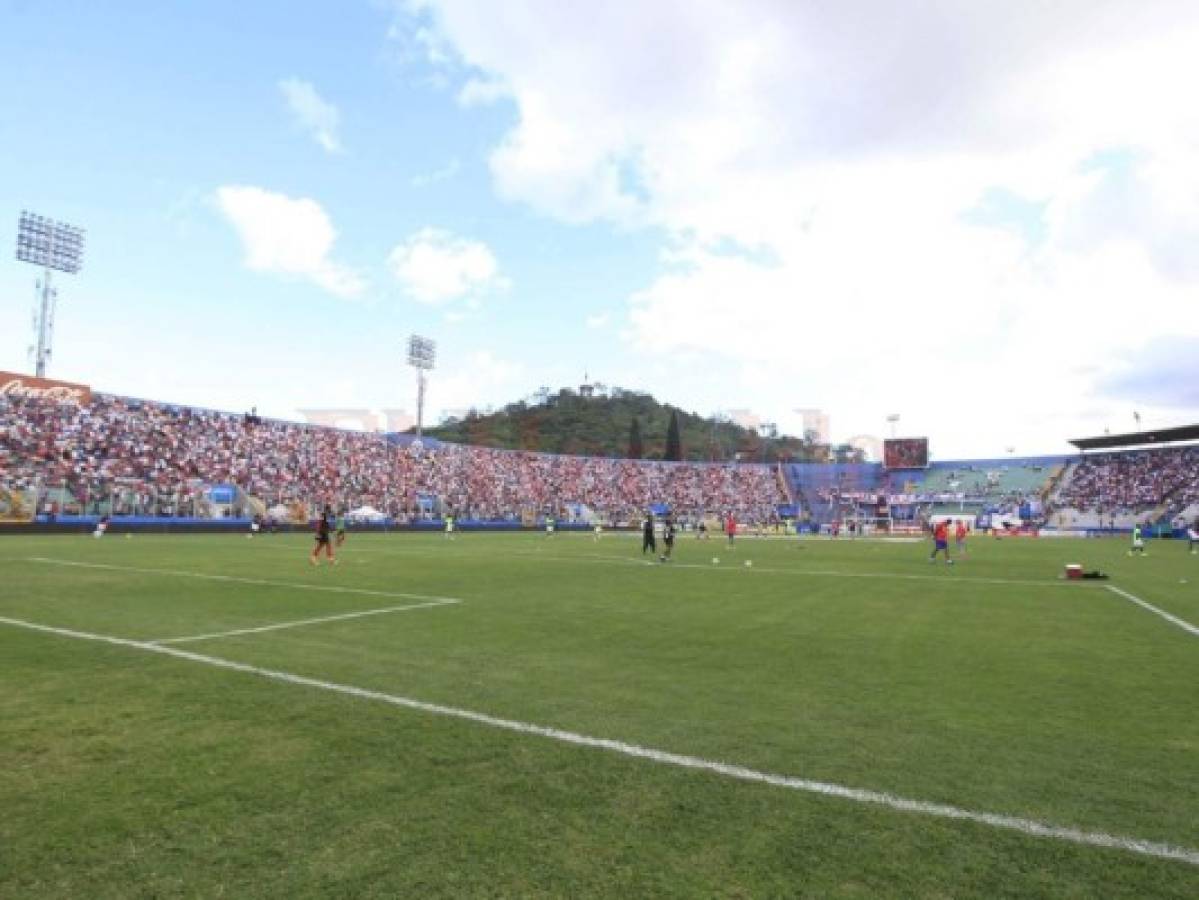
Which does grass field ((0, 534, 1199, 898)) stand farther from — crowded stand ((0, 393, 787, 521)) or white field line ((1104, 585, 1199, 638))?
crowded stand ((0, 393, 787, 521))

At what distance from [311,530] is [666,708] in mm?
48917

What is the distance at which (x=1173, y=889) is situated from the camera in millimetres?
3531

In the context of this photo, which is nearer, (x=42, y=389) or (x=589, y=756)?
(x=589, y=756)

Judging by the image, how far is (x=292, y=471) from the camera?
191 feet

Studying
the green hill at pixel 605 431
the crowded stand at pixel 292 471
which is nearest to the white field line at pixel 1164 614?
the crowded stand at pixel 292 471

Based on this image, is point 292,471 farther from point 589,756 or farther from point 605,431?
point 605,431

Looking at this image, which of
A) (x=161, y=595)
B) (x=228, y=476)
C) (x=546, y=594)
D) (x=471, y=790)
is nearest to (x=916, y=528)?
(x=228, y=476)

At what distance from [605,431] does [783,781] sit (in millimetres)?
145645

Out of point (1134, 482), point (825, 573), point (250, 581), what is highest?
point (1134, 482)

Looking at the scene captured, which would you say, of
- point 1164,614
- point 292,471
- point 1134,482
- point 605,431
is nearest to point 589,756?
point 1164,614

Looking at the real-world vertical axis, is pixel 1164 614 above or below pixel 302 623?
above

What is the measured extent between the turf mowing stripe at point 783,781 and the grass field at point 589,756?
0.09 feet

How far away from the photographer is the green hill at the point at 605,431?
14438cm

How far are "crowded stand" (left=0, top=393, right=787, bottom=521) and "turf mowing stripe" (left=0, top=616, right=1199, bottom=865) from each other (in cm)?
4467
